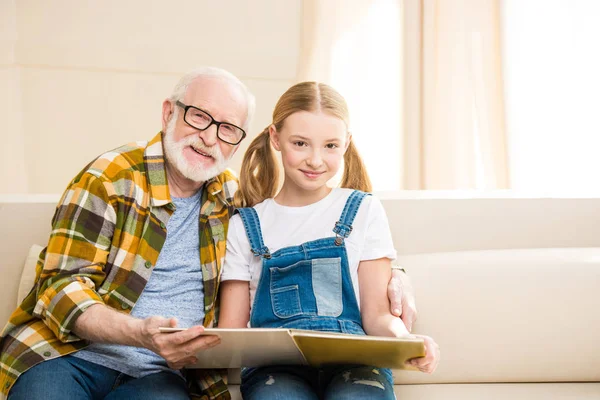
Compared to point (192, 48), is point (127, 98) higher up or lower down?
lower down

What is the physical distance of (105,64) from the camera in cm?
404

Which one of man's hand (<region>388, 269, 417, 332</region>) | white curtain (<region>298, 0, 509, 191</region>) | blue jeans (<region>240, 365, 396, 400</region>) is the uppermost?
white curtain (<region>298, 0, 509, 191</region>)

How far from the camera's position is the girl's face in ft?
5.68

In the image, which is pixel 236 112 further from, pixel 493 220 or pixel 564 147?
pixel 564 147

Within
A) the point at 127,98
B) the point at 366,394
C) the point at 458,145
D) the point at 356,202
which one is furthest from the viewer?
the point at 127,98

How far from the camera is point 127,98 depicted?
4090mm

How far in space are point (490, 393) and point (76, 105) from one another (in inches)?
126

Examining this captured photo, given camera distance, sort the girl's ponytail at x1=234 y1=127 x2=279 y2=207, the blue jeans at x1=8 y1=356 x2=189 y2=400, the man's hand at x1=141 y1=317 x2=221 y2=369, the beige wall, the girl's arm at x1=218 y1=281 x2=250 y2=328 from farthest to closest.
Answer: the beige wall, the girl's ponytail at x1=234 y1=127 x2=279 y2=207, the girl's arm at x1=218 y1=281 x2=250 y2=328, the blue jeans at x1=8 y1=356 x2=189 y2=400, the man's hand at x1=141 y1=317 x2=221 y2=369

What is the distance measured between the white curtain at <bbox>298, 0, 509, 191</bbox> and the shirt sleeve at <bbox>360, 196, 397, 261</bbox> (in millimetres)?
2125

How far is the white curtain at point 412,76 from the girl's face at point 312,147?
220 cm

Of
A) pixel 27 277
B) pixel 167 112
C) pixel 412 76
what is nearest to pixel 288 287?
pixel 167 112

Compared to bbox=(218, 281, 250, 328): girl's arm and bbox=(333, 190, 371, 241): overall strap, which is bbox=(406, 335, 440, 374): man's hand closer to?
bbox=(333, 190, 371, 241): overall strap

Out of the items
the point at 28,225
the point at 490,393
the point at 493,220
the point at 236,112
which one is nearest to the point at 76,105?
the point at 28,225

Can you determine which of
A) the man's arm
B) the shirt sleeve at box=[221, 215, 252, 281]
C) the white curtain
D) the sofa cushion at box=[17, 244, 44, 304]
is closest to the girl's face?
the shirt sleeve at box=[221, 215, 252, 281]
